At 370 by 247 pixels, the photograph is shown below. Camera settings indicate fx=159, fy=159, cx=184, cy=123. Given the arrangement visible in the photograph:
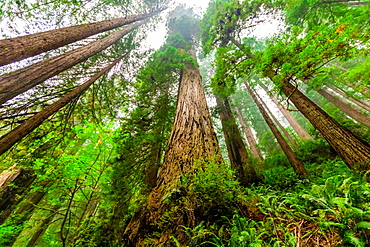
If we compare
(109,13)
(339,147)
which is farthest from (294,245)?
(109,13)

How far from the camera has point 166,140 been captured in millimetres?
5273

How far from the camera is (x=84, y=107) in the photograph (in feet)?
19.6

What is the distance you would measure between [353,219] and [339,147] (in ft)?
9.61

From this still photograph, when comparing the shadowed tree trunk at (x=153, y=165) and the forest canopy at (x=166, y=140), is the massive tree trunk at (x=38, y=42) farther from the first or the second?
the shadowed tree trunk at (x=153, y=165)

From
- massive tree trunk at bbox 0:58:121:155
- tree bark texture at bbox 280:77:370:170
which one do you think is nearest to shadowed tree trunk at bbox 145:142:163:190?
massive tree trunk at bbox 0:58:121:155

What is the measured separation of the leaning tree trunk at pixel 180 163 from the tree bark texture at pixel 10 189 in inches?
195

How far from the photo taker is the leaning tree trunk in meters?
1.78

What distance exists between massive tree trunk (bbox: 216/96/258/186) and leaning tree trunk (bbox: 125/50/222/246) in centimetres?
289

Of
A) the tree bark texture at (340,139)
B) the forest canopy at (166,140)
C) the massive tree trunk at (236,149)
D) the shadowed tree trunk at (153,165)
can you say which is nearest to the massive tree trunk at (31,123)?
the forest canopy at (166,140)

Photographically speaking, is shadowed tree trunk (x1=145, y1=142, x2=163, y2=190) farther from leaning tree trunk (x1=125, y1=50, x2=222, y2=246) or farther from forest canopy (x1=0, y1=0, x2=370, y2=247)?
leaning tree trunk (x1=125, y1=50, x2=222, y2=246)

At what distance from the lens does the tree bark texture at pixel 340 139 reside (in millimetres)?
3101

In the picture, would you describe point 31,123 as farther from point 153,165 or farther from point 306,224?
point 306,224

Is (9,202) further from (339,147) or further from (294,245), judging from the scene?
(339,147)

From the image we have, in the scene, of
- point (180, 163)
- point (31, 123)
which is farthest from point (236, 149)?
point (31, 123)
